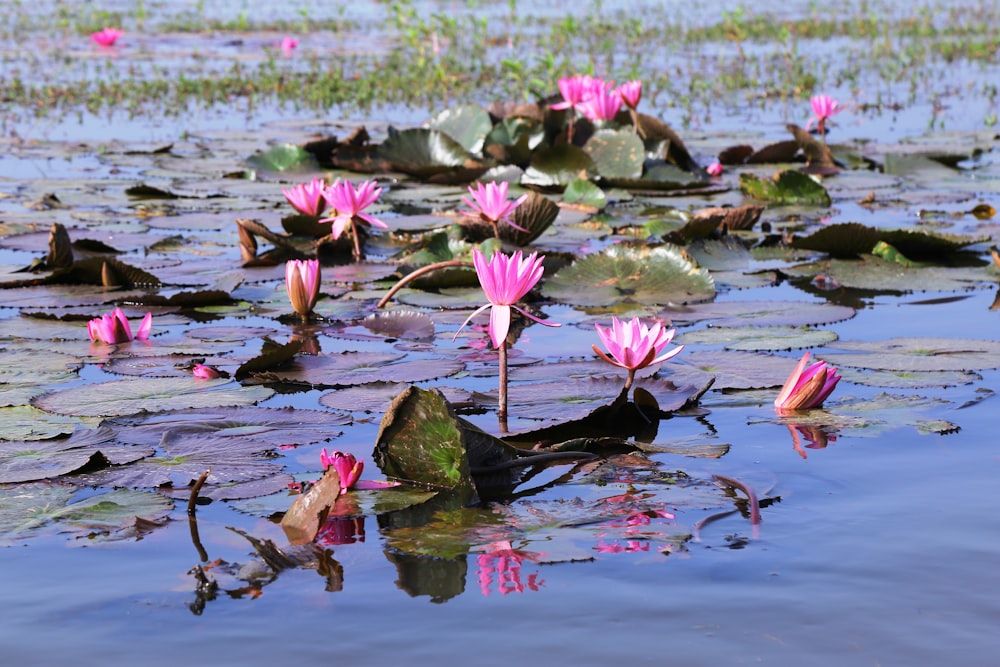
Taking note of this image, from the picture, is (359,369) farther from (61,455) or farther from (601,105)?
(601,105)

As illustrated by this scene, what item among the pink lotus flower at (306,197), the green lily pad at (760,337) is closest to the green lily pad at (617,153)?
the pink lotus flower at (306,197)

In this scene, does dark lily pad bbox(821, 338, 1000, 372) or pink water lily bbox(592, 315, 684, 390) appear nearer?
pink water lily bbox(592, 315, 684, 390)

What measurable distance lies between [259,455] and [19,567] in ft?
2.15

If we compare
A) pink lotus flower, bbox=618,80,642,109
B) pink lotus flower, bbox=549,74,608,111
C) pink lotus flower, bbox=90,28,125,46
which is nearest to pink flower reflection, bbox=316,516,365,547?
pink lotus flower, bbox=618,80,642,109

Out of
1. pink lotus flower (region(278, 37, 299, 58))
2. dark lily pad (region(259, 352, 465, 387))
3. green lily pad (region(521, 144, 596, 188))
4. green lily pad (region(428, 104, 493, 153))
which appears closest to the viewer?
dark lily pad (region(259, 352, 465, 387))

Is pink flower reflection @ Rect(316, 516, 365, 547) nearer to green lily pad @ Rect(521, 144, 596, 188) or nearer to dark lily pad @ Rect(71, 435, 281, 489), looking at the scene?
dark lily pad @ Rect(71, 435, 281, 489)

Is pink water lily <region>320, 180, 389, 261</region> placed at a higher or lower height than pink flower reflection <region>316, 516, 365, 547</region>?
higher

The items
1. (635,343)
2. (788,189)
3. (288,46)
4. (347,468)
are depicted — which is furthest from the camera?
(288,46)

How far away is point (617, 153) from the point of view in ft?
23.2

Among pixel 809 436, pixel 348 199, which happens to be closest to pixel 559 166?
pixel 348 199

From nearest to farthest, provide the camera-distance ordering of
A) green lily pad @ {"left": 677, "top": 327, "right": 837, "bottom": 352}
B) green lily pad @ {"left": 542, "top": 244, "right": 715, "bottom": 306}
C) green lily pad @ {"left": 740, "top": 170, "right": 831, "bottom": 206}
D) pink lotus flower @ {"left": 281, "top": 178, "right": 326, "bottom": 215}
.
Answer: green lily pad @ {"left": 677, "top": 327, "right": 837, "bottom": 352} → green lily pad @ {"left": 542, "top": 244, "right": 715, "bottom": 306} → pink lotus flower @ {"left": 281, "top": 178, "right": 326, "bottom": 215} → green lily pad @ {"left": 740, "top": 170, "right": 831, "bottom": 206}

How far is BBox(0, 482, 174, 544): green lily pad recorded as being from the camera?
95.7 inches

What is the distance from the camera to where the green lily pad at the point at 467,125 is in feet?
25.2

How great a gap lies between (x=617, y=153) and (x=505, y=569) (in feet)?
16.7
